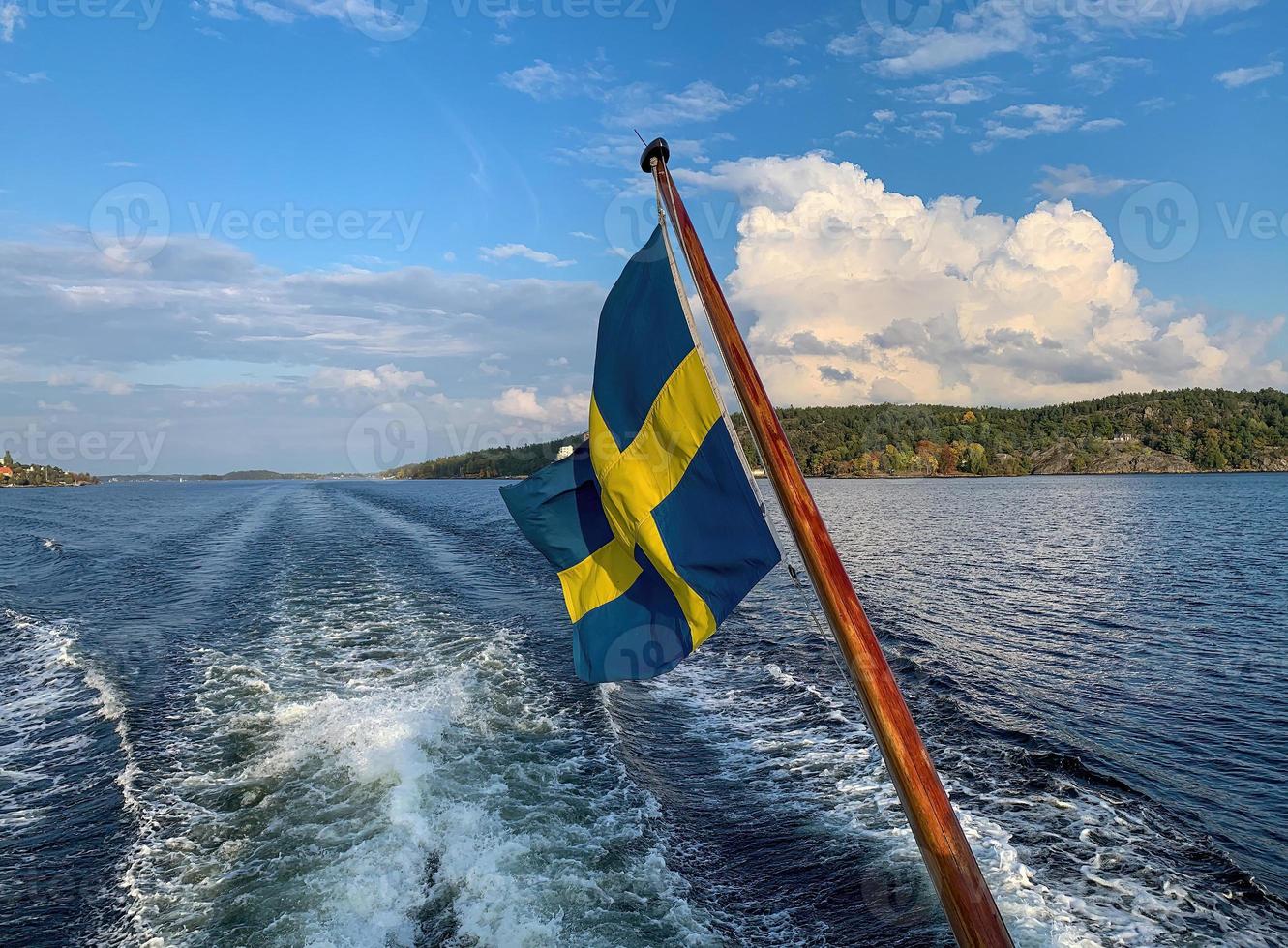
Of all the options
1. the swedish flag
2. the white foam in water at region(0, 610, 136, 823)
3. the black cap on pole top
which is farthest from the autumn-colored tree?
the black cap on pole top

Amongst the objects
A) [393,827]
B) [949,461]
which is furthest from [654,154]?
[949,461]

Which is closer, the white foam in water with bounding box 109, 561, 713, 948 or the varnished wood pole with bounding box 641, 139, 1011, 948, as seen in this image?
the varnished wood pole with bounding box 641, 139, 1011, 948

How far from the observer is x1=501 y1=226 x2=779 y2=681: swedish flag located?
13.5 ft

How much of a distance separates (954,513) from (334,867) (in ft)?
211

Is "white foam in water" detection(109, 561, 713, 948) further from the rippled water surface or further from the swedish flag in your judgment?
the swedish flag

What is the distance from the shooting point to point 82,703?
14.4m

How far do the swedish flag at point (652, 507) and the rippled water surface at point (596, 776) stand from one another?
13.9 feet

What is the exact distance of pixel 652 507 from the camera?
444 centimetres

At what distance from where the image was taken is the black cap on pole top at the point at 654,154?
346cm

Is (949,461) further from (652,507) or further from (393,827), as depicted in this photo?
(652,507)

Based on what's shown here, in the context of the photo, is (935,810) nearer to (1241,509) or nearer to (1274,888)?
(1274,888)

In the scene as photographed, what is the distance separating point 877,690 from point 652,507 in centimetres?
214

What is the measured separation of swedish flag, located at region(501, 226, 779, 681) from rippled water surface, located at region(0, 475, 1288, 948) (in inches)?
167

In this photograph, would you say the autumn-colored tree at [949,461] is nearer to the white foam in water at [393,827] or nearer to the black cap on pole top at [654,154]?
the white foam in water at [393,827]
